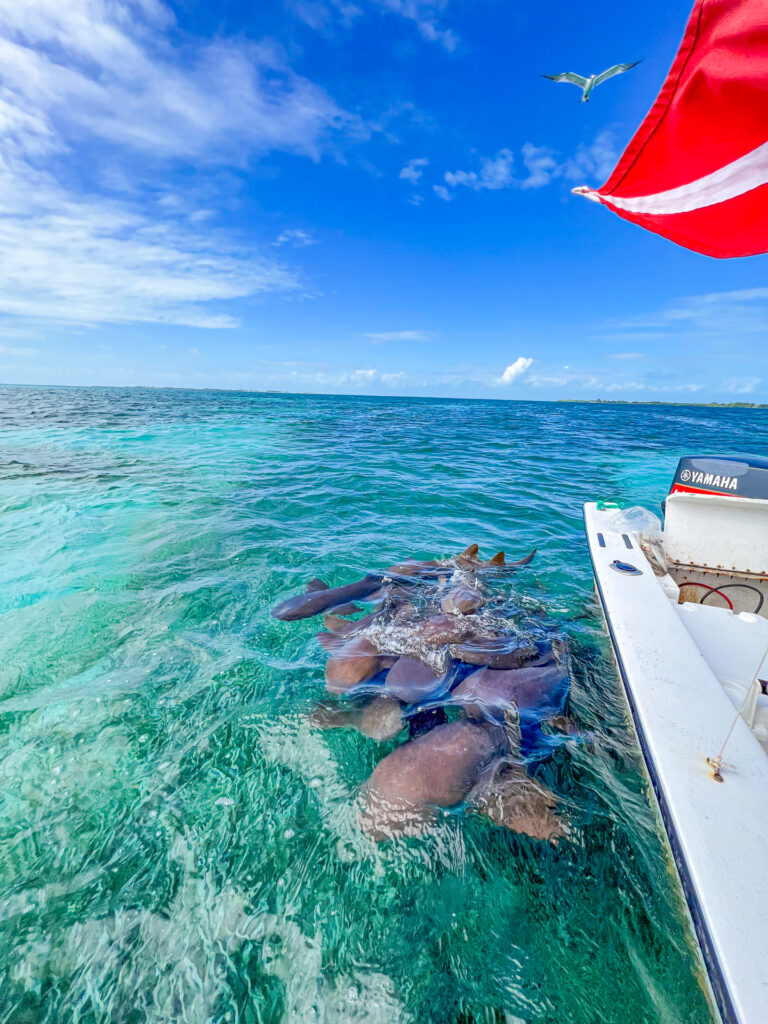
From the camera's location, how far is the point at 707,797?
208 cm

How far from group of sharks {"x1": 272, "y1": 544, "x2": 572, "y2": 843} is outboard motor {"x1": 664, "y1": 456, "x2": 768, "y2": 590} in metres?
2.17

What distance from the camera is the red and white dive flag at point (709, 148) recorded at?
177cm

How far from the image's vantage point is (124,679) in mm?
4016

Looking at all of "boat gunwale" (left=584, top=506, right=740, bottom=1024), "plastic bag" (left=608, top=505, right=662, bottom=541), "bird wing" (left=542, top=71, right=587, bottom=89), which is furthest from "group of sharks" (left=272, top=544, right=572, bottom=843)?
"bird wing" (left=542, top=71, right=587, bottom=89)

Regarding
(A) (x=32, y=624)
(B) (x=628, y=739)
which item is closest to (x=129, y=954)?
(B) (x=628, y=739)

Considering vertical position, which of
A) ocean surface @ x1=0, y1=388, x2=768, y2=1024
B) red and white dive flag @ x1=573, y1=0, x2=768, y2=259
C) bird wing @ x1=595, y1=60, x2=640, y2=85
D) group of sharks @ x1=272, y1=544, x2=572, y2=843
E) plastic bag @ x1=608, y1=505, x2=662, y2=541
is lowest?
ocean surface @ x1=0, y1=388, x2=768, y2=1024

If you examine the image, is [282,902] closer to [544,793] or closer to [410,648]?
[544,793]

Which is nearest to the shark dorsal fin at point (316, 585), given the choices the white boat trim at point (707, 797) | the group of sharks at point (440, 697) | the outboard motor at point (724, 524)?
the group of sharks at point (440, 697)

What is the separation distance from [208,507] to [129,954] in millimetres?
8406

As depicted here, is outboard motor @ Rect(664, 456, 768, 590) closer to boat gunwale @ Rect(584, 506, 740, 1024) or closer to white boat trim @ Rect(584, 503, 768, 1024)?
white boat trim @ Rect(584, 503, 768, 1024)

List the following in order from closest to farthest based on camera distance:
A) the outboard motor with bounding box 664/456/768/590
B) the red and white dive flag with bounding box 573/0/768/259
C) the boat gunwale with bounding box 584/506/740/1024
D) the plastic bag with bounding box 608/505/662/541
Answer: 1. the boat gunwale with bounding box 584/506/740/1024
2. the red and white dive flag with bounding box 573/0/768/259
3. the outboard motor with bounding box 664/456/768/590
4. the plastic bag with bounding box 608/505/662/541

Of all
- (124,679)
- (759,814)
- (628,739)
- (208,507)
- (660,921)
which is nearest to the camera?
(759,814)

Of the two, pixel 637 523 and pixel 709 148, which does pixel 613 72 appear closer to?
pixel 709 148

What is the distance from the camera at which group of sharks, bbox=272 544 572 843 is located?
270 cm
